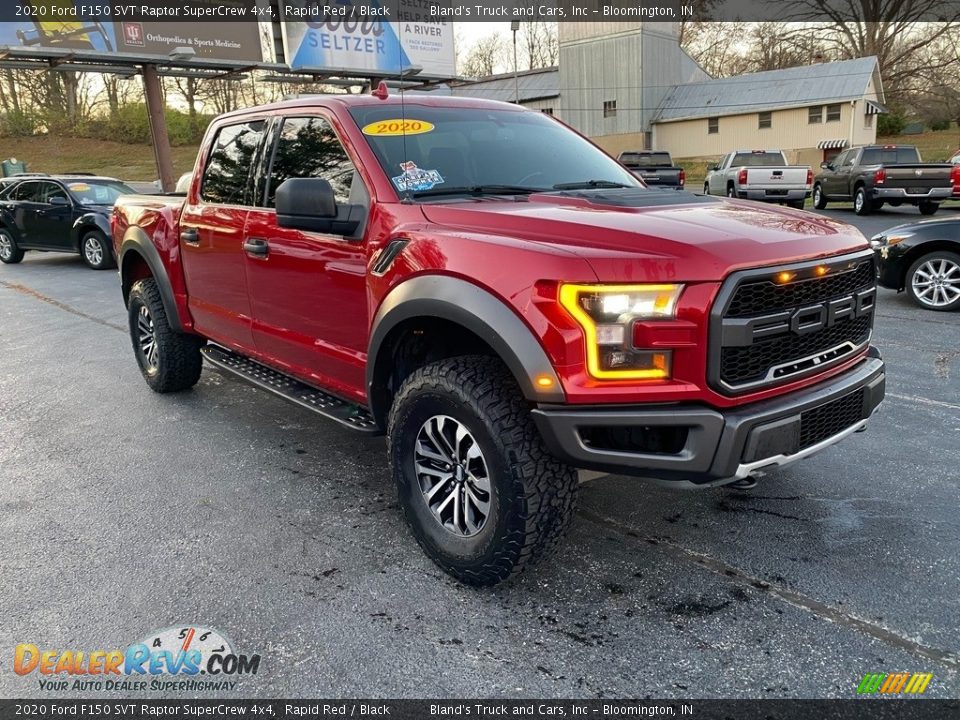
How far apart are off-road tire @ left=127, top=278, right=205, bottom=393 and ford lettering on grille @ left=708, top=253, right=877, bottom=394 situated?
406cm

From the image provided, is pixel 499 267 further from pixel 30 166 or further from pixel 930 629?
pixel 30 166

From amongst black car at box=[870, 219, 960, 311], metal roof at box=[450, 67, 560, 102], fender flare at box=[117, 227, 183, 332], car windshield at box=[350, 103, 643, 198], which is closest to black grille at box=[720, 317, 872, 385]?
car windshield at box=[350, 103, 643, 198]

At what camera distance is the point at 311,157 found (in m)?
3.73

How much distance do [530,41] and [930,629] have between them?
220 feet

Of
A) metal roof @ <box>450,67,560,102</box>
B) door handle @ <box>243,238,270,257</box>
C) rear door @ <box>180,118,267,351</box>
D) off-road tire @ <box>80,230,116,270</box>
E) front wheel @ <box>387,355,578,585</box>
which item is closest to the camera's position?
front wheel @ <box>387,355,578,585</box>

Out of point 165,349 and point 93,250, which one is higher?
point 93,250

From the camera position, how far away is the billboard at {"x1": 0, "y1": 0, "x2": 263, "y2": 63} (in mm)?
20620

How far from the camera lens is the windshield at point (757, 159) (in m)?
21.7

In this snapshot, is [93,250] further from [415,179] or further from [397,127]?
[415,179]

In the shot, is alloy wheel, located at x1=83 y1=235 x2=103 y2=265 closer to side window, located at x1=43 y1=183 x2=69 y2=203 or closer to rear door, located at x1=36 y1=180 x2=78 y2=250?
rear door, located at x1=36 y1=180 x2=78 y2=250

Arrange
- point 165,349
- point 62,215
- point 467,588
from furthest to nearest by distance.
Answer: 1. point 62,215
2. point 165,349
3. point 467,588

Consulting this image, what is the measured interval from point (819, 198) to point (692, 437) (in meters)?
21.4

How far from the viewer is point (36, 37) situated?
67.7ft

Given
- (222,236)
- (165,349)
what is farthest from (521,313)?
(165,349)
